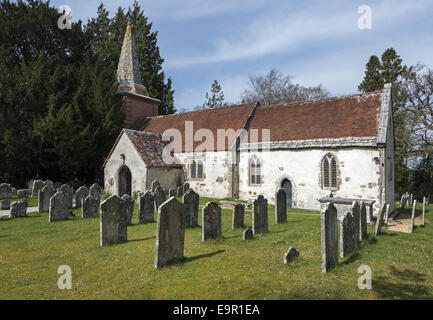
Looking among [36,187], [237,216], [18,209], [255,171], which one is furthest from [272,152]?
[36,187]

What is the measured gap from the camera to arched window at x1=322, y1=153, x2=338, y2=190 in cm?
1627

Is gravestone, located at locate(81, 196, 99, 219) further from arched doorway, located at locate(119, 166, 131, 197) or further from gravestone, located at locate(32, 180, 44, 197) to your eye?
gravestone, located at locate(32, 180, 44, 197)

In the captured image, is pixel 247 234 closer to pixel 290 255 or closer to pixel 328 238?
pixel 290 255

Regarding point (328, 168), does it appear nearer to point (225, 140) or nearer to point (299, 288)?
point (225, 140)

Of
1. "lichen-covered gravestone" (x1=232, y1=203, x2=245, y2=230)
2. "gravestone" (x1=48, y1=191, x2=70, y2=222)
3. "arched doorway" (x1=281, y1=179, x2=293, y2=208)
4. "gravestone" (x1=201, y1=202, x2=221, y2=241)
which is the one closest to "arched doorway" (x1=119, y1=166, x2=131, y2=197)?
"gravestone" (x1=48, y1=191, x2=70, y2=222)

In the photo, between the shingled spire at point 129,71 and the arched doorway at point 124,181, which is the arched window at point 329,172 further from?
the shingled spire at point 129,71

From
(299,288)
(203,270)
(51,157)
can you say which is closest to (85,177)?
(51,157)

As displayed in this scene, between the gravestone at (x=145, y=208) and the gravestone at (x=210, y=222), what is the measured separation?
3.93 m

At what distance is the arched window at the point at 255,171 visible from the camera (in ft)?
63.1

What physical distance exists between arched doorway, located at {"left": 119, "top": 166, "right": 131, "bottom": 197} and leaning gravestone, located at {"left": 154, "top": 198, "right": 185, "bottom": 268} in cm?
1611

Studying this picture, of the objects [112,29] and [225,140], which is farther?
[112,29]

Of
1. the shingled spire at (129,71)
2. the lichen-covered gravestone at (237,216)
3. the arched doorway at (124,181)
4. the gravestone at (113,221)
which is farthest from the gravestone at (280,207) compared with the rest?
the shingled spire at (129,71)

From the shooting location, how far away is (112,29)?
4316 cm
